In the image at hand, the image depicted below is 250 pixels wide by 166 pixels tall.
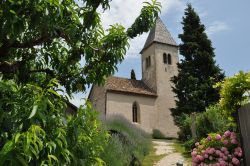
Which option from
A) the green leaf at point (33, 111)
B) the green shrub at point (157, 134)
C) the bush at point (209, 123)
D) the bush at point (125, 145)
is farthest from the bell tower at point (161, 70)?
the green leaf at point (33, 111)

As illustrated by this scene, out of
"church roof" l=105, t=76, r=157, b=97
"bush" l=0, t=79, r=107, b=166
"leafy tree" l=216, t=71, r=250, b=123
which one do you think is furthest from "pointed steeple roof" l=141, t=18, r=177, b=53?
"bush" l=0, t=79, r=107, b=166

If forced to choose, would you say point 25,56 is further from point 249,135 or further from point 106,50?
point 249,135

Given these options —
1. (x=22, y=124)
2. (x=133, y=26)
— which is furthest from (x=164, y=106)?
(x=22, y=124)

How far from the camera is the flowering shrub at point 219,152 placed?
776cm

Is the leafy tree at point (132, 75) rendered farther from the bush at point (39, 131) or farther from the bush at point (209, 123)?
the bush at point (39, 131)

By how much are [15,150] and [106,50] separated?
8.65 ft

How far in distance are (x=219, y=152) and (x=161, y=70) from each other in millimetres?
30741

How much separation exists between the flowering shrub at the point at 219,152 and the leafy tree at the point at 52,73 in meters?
4.05

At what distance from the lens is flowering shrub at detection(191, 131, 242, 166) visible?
7758mm

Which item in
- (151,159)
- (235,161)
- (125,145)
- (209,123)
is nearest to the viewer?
(235,161)

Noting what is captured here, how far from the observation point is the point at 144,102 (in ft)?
115

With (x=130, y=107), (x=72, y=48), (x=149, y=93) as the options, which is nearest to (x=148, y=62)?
(x=149, y=93)

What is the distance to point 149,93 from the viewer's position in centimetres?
3581

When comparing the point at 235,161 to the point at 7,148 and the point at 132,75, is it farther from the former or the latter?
the point at 132,75
